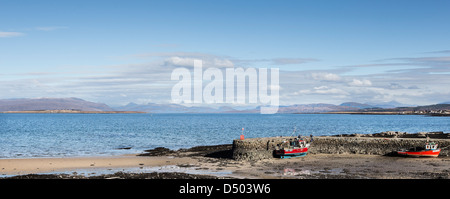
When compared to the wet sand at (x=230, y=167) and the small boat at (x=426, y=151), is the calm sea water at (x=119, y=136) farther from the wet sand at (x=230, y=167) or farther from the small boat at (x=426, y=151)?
the small boat at (x=426, y=151)

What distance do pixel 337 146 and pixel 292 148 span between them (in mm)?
6334

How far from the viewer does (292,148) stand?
38500mm

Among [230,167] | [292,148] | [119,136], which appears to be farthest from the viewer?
[119,136]

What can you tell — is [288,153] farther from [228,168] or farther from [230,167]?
[228,168]

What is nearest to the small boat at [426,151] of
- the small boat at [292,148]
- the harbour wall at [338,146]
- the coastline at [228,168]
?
the coastline at [228,168]

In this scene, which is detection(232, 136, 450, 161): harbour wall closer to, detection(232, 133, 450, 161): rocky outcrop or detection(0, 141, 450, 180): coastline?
detection(232, 133, 450, 161): rocky outcrop

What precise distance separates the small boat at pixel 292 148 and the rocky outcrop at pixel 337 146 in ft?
2.37

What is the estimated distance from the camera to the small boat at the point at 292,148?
38.2 m

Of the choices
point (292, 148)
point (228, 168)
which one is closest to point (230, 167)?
point (228, 168)

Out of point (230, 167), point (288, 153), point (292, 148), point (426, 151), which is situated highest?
point (292, 148)

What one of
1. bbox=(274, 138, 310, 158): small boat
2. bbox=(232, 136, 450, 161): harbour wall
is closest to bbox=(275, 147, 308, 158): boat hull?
bbox=(274, 138, 310, 158): small boat
